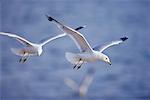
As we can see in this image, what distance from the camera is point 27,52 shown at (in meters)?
6.58

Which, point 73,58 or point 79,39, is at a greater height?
point 79,39

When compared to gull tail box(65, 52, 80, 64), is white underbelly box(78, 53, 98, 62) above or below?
above

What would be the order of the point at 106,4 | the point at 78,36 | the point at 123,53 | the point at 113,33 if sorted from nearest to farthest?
the point at 78,36 → the point at 123,53 → the point at 113,33 → the point at 106,4

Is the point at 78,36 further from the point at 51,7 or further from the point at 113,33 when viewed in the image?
the point at 51,7

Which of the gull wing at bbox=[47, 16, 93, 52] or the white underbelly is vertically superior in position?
the gull wing at bbox=[47, 16, 93, 52]

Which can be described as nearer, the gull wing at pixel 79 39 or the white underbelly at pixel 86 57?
the gull wing at pixel 79 39

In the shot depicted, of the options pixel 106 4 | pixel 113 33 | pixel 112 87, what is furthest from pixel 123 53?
pixel 106 4

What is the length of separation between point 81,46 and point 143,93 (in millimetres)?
3556

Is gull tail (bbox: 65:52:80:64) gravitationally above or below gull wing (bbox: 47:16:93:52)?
below

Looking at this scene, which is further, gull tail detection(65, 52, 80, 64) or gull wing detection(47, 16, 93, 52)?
gull tail detection(65, 52, 80, 64)

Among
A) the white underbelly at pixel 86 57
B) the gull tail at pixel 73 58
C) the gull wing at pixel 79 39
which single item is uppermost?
the gull wing at pixel 79 39

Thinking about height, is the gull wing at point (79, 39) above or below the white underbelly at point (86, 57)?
above

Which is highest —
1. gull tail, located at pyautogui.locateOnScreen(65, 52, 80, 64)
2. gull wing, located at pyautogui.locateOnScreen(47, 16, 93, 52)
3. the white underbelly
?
gull wing, located at pyautogui.locateOnScreen(47, 16, 93, 52)

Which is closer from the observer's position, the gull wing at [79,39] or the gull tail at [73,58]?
the gull wing at [79,39]
